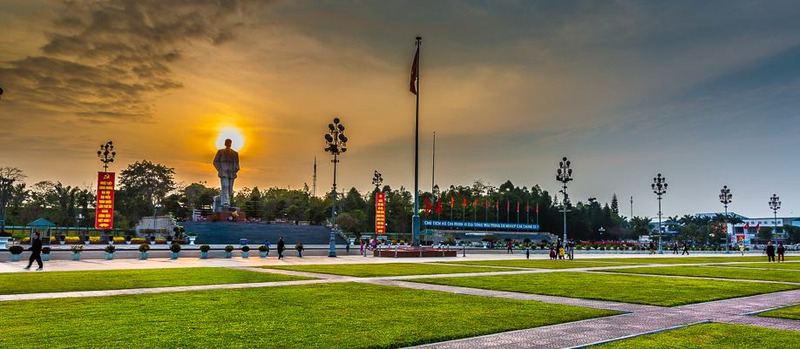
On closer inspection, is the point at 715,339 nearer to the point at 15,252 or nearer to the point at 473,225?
the point at 15,252

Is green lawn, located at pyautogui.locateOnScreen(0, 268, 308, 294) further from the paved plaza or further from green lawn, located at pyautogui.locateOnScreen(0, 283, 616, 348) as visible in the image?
green lawn, located at pyautogui.locateOnScreen(0, 283, 616, 348)

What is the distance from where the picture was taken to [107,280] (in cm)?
2197

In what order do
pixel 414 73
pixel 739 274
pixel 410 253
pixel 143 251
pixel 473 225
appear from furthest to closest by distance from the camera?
pixel 473 225 → pixel 410 253 → pixel 414 73 → pixel 143 251 → pixel 739 274

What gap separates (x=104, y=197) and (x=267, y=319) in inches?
1938

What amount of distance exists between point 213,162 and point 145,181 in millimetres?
48031

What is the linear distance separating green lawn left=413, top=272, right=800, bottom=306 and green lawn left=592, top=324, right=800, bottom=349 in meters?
4.27

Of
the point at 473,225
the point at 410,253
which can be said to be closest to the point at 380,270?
the point at 410,253

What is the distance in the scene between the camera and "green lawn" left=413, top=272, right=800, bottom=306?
17.5 metres

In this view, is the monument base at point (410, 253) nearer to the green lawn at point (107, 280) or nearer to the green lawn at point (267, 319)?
the green lawn at point (107, 280)

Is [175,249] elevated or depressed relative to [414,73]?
depressed

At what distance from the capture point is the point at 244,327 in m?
11.6

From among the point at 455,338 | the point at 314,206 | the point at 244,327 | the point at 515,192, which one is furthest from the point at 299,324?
the point at 515,192

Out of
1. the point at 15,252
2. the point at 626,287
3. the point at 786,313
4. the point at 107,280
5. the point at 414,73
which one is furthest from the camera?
the point at 414,73

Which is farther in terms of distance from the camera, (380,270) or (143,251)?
(143,251)
